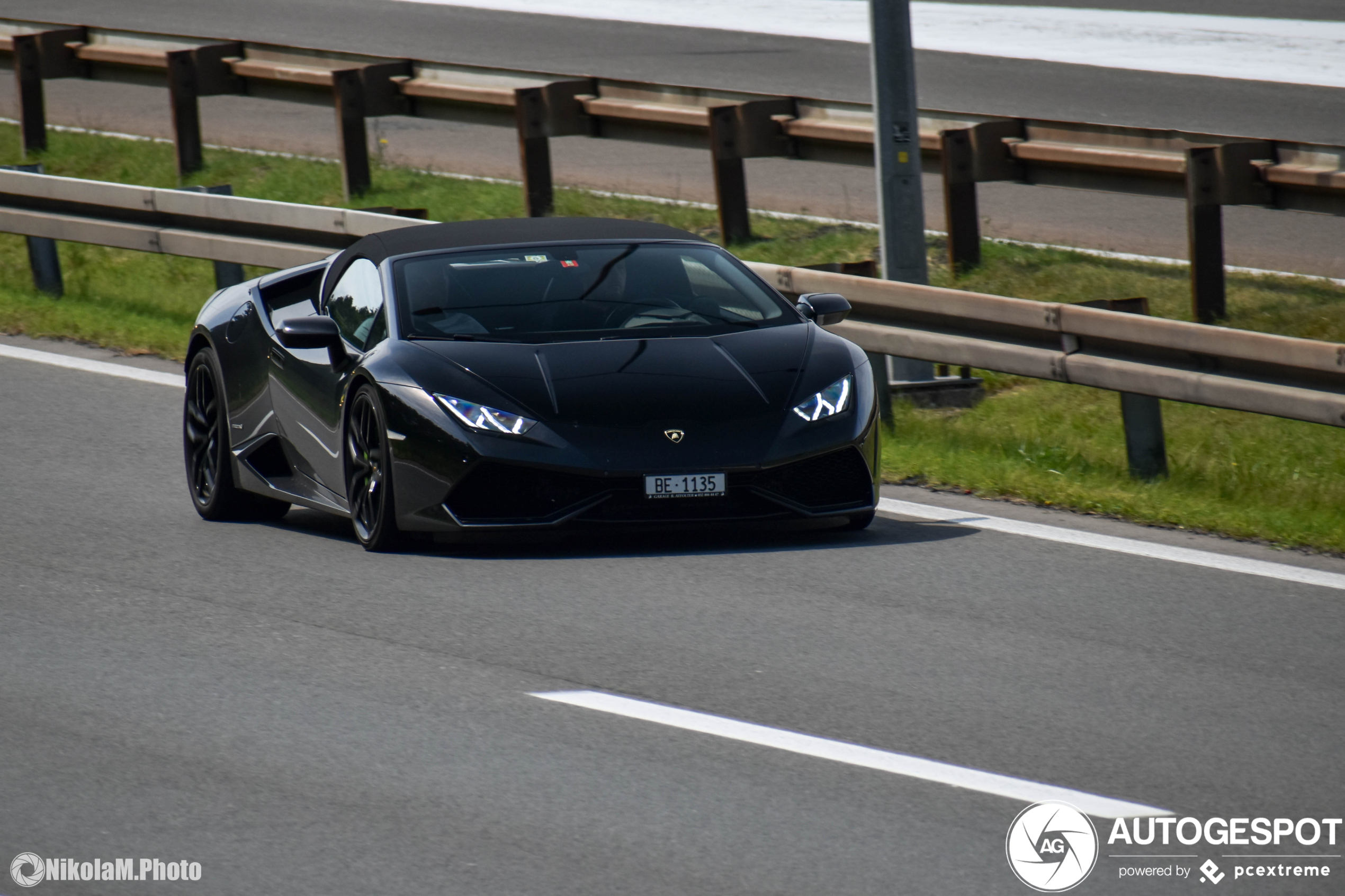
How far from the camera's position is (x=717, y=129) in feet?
47.3

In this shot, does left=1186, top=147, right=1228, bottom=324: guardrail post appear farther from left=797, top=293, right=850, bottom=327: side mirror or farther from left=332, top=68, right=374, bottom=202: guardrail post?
left=332, top=68, right=374, bottom=202: guardrail post

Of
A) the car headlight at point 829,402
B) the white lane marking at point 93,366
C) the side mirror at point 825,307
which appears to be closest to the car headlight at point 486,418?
the car headlight at point 829,402

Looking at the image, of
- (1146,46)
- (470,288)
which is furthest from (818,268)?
(1146,46)

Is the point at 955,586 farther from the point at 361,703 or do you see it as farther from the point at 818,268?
the point at 818,268

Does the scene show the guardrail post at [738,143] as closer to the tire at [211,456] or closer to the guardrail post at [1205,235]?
the guardrail post at [1205,235]

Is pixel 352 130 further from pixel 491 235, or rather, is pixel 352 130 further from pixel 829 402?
pixel 829 402

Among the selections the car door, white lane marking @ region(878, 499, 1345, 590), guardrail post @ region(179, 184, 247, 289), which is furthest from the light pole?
guardrail post @ region(179, 184, 247, 289)

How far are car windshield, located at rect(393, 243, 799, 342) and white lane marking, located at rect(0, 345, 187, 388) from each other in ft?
12.5

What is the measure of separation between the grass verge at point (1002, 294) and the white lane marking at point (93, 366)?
1.40ft

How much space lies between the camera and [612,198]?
52.4 ft

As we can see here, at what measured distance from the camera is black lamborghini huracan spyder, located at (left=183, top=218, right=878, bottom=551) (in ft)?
26.2

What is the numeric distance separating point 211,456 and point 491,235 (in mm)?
1610

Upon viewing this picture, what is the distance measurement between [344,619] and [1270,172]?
6.75m

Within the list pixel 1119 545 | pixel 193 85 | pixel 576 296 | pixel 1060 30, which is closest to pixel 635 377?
pixel 576 296
